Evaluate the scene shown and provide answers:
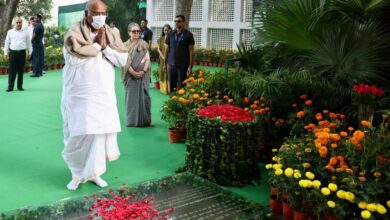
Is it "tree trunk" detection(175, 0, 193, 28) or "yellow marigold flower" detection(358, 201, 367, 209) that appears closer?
"yellow marigold flower" detection(358, 201, 367, 209)

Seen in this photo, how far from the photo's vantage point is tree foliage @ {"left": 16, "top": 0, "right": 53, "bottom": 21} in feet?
117

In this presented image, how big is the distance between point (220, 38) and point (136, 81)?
14386 millimetres

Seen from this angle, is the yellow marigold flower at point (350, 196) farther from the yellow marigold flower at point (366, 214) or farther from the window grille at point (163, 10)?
the window grille at point (163, 10)

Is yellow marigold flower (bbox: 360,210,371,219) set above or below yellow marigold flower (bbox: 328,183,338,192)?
below

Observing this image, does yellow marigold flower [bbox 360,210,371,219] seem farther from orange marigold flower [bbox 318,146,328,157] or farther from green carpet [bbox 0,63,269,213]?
green carpet [bbox 0,63,269,213]

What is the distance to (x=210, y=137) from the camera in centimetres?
445

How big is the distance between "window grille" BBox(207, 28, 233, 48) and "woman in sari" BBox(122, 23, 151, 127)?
45.8 ft

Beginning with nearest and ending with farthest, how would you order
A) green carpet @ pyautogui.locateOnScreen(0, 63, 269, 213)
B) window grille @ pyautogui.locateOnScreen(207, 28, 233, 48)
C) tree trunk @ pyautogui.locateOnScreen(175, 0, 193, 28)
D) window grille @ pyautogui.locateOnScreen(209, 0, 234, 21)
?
1. green carpet @ pyautogui.locateOnScreen(0, 63, 269, 213)
2. tree trunk @ pyautogui.locateOnScreen(175, 0, 193, 28)
3. window grille @ pyautogui.locateOnScreen(209, 0, 234, 21)
4. window grille @ pyautogui.locateOnScreen(207, 28, 233, 48)

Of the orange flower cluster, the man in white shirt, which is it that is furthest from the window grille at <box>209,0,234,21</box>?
the orange flower cluster

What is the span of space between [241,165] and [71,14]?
24.0 m

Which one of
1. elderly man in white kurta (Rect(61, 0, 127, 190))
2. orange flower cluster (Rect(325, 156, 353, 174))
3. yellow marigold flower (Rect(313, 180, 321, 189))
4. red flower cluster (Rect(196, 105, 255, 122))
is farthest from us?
red flower cluster (Rect(196, 105, 255, 122))

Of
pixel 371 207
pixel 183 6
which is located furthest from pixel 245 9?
pixel 371 207

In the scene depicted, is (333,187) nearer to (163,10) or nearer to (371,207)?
(371,207)

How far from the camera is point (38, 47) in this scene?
12.8 m
